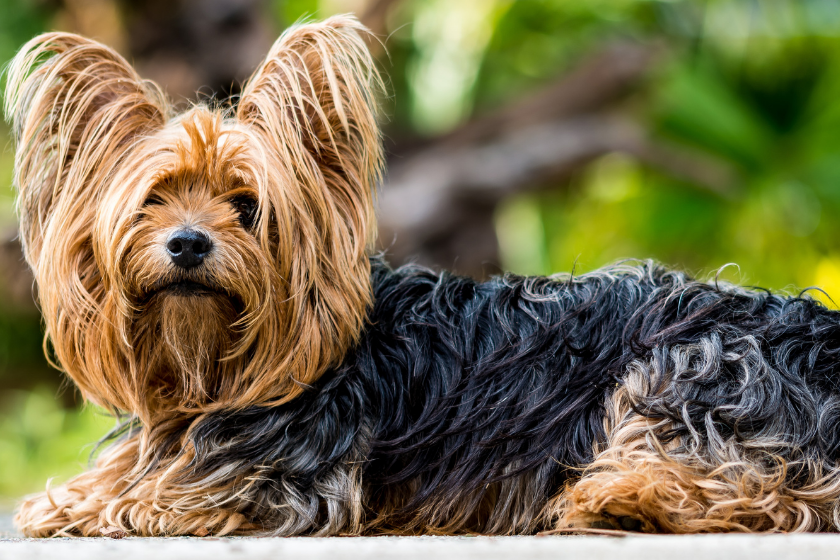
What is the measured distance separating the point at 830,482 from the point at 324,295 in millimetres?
1993

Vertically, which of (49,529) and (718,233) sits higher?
(49,529)

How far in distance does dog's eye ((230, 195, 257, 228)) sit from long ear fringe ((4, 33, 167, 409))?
0.54m

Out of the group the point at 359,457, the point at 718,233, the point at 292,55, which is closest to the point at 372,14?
the point at 718,233

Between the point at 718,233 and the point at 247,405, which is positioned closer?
the point at 247,405

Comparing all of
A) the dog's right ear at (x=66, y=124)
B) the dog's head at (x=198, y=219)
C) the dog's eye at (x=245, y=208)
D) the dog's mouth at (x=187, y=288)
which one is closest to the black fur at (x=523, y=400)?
the dog's head at (x=198, y=219)

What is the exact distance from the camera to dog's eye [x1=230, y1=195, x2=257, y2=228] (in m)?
3.59

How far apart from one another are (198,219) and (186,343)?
0.50m

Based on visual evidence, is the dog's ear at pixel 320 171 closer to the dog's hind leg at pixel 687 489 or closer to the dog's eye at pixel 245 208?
the dog's eye at pixel 245 208

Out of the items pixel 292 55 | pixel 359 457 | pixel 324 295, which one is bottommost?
pixel 359 457

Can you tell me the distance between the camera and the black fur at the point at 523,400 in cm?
346

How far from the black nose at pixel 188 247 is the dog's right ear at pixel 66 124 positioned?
568 millimetres

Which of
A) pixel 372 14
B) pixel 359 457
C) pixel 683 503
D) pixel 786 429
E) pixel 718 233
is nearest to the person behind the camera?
pixel 683 503

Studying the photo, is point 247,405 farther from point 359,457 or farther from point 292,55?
point 292,55

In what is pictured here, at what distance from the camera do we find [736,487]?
3.27 meters
